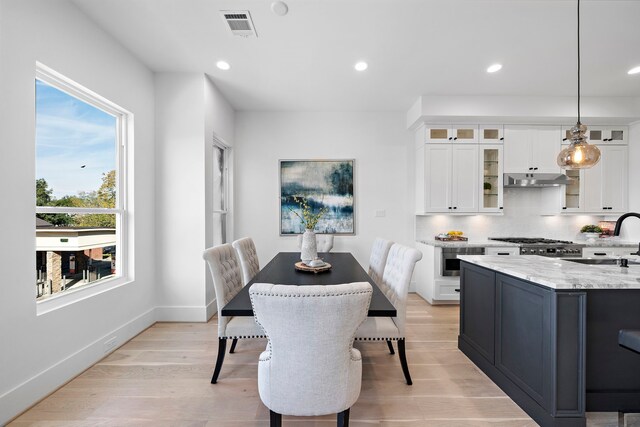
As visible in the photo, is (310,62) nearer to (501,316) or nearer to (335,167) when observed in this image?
(335,167)

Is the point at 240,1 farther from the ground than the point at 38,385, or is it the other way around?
the point at 240,1

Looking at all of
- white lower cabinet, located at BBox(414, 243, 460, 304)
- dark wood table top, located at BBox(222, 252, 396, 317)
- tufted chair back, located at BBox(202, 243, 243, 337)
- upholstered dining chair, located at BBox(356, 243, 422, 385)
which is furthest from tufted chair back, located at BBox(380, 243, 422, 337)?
white lower cabinet, located at BBox(414, 243, 460, 304)

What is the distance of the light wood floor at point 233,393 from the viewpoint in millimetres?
1816

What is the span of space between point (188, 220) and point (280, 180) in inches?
64.7

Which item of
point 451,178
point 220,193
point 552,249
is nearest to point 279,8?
point 220,193

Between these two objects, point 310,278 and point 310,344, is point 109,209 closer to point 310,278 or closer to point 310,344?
point 310,278

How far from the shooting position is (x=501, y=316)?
214cm

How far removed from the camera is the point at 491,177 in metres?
4.31

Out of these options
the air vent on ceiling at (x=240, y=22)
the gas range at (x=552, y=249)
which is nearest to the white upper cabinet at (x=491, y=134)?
the gas range at (x=552, y=249)

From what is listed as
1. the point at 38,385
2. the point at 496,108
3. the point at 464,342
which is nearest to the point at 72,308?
the point at 38,385

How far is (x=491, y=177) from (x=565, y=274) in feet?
9.34

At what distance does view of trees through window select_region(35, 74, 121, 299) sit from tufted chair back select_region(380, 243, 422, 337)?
261cm

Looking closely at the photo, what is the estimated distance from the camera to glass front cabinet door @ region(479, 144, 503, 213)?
14.0 ft

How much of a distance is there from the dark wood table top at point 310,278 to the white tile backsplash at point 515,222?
84.0 inches
